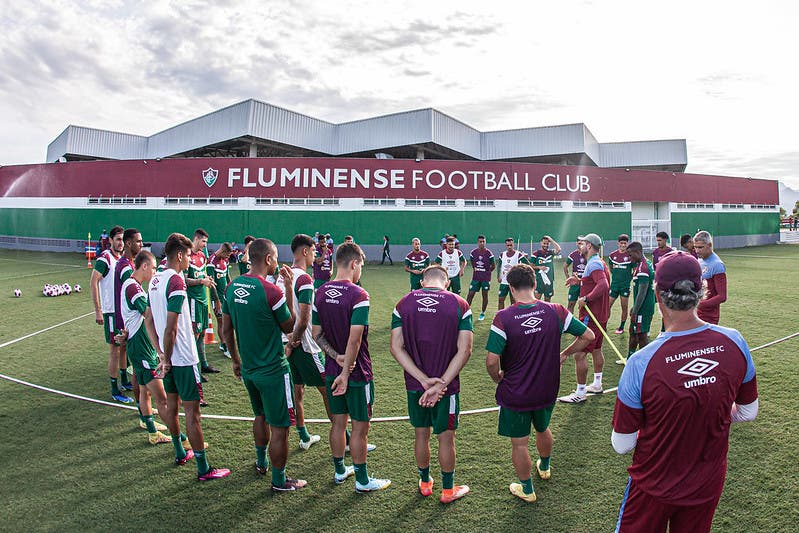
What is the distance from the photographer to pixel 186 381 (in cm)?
465

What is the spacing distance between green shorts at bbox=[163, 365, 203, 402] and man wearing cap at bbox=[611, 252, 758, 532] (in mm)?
3680

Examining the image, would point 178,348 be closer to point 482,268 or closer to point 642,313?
point 642,313

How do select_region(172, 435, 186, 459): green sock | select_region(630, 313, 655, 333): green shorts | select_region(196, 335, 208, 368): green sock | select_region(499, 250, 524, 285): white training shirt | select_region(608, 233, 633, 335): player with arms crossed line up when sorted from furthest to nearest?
select_region(499, 250, 524, 285): white training shirt, select_region(608, 233, 633, 335): player with arms crossed, select_region(196, 335, 208, 368): green sock, select_region(630, 313, 655, 333): green shorts, select_region(172, 435, 186, 459): green sock

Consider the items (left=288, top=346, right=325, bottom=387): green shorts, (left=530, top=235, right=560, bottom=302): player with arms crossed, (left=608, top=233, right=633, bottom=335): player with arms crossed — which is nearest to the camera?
(left=288, top=346, right=325, bottom=387): green shorts

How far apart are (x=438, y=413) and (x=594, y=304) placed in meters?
3.69

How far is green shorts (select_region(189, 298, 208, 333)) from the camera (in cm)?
789

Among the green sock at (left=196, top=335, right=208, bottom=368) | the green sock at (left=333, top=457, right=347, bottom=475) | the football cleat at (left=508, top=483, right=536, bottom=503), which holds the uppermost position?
the green sock at (left=196, top=335, right=208, bottom=368)

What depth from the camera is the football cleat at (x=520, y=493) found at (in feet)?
13.6

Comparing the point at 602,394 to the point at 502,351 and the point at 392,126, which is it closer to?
the point at 502,351

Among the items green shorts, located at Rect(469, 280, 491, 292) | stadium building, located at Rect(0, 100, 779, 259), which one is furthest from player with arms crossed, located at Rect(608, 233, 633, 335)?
stadium building, located at Rect(0, 100, 779, 259)

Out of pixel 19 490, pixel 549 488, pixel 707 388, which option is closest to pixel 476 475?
pixel 549 488

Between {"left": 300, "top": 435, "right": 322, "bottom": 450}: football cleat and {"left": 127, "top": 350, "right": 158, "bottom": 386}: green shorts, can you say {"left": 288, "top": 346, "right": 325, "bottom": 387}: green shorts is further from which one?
{"left": 127, "top": 350, "right": 158, "bottom": 386}: green shorts

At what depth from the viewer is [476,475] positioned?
15.1 feet

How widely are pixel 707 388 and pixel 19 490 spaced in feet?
17.7
